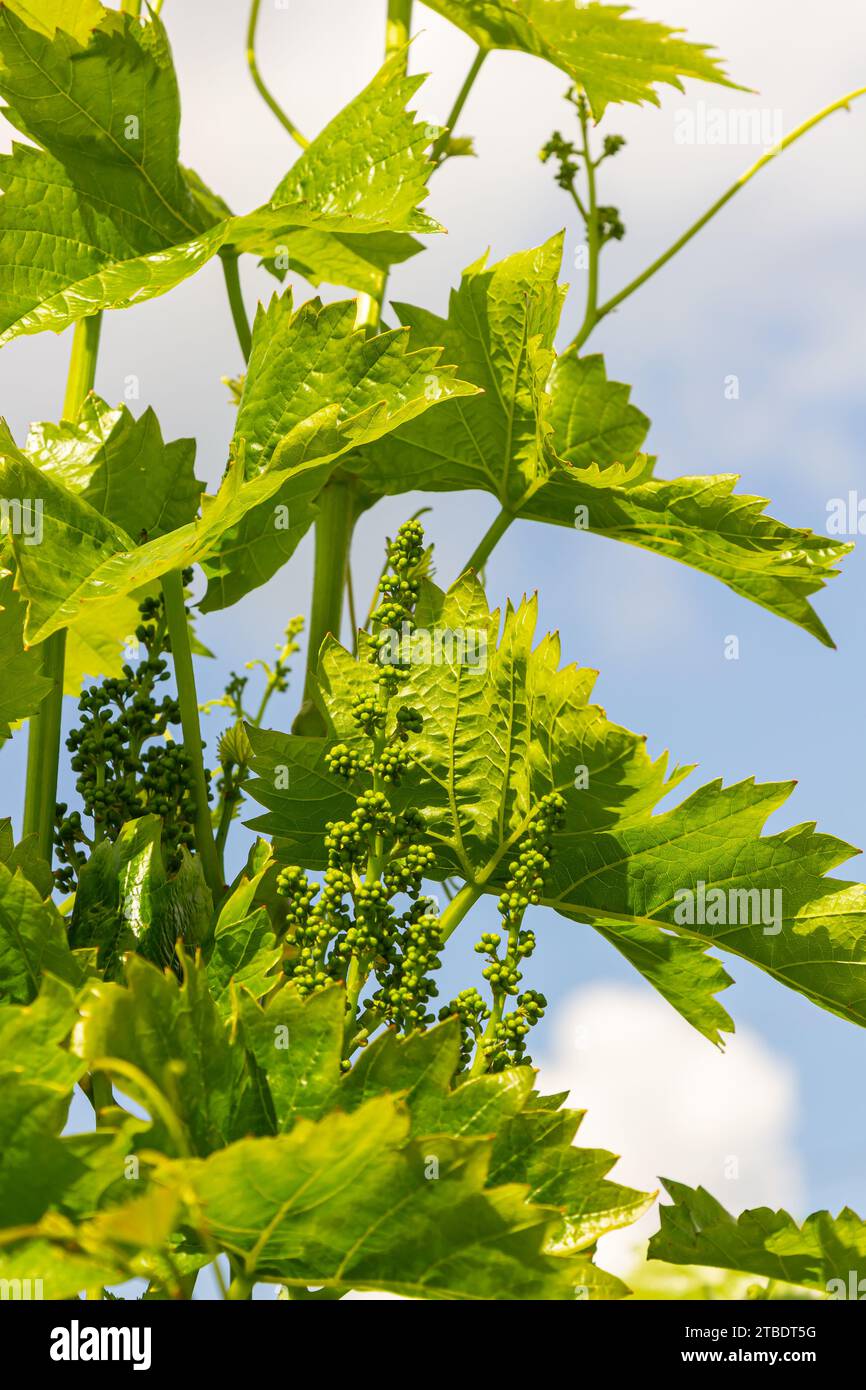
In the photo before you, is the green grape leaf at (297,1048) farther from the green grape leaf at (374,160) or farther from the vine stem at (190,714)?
the green grape leaf at (374,160)

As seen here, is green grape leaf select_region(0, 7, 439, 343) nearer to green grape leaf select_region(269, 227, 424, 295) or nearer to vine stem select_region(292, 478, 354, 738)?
green grape leaf select_region(269, 227, 424, 295)

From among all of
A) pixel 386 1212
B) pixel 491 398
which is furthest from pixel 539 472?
pixel 386 1212

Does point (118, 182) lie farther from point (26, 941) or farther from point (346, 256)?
point (26, 941)

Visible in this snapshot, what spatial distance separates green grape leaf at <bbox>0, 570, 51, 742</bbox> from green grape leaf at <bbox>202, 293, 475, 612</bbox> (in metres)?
0.24

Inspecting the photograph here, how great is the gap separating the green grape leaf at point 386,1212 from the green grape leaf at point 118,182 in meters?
0.78

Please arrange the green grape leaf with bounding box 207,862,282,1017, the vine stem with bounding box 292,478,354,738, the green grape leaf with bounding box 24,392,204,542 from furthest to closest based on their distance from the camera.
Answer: the vine stem with bounding box 292,478,354,738
the green grape leaf with bounding box 24,392,204,542
the green grape leaf with bounding box 207,862,282,1017

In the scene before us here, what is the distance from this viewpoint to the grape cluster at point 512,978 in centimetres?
99

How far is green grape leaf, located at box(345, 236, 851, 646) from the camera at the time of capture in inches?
50.9

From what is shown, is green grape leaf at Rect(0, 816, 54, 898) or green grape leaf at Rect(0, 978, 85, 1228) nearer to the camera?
green grape leaf at Rect(0, 978, 85, 1228)

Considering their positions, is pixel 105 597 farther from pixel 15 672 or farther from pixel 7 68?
pixel 7 68

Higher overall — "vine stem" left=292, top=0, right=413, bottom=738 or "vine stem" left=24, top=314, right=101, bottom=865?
"vine stem" left=292, top=0, right=413, bottom=738

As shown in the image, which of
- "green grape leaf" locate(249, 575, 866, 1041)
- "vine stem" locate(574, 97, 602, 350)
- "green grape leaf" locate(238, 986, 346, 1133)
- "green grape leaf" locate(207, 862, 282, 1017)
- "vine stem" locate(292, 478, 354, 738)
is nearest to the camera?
"green grape leaf" locate(238, 986, 346, 1133)

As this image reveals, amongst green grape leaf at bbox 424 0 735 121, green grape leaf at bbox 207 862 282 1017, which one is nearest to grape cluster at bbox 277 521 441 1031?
green grape leaf at bbox 207 862 282 1017

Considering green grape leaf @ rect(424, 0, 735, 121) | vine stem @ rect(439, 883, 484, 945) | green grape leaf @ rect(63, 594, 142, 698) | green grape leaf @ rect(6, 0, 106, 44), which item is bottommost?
vine stem @ rect(439, 883, 484, 945)
